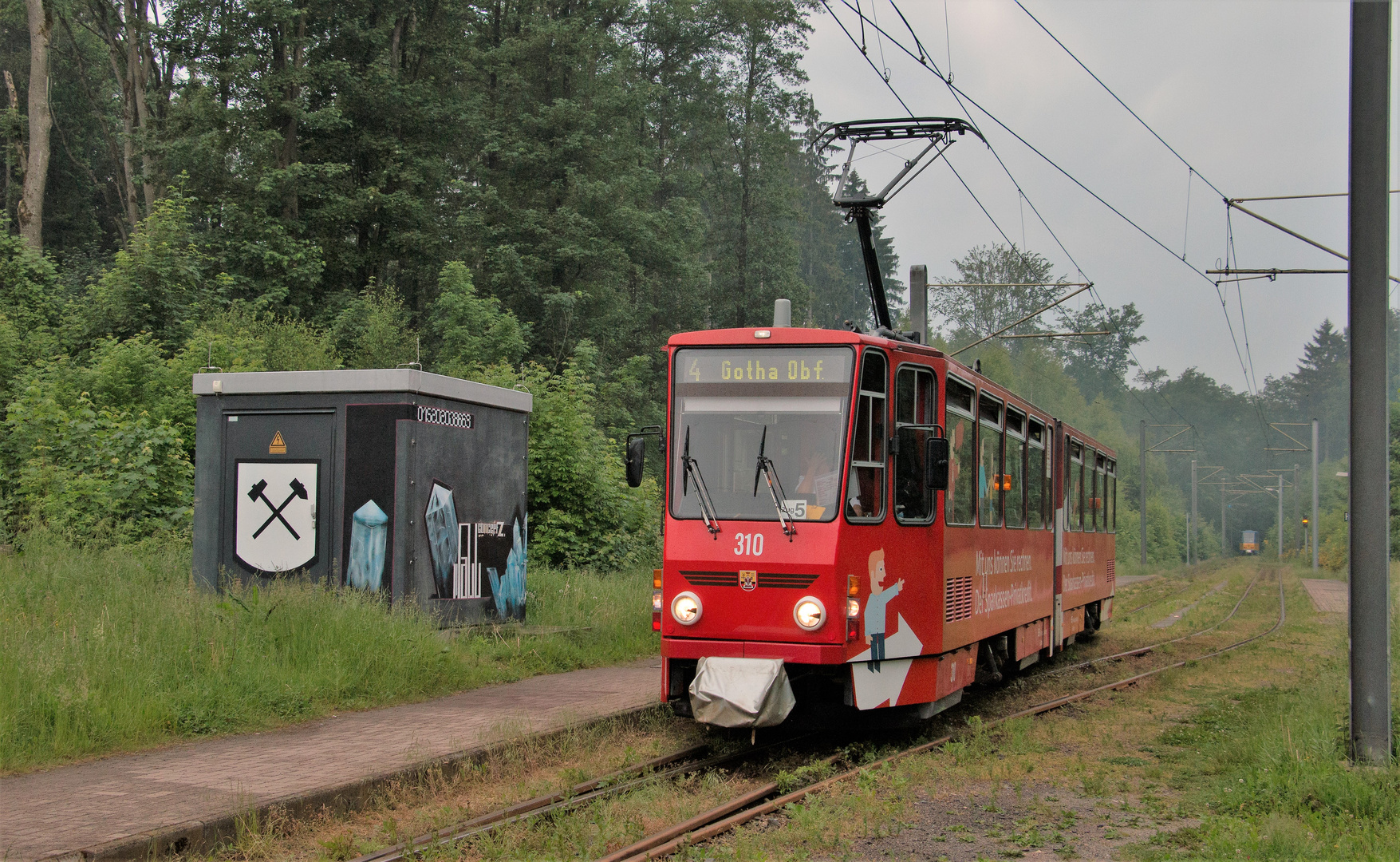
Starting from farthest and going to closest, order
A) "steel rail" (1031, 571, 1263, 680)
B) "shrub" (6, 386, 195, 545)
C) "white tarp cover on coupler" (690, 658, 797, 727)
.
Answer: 1. "steel rail" (1031, 571, 1263, 680)
2. "shrub" (6, 386, 195, 545)
3. "white tarp cover on coupler" (690, 658, 797, 727)

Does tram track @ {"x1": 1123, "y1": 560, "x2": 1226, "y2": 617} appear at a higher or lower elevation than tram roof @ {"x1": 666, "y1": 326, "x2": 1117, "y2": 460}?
lower

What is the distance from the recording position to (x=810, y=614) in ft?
27.9

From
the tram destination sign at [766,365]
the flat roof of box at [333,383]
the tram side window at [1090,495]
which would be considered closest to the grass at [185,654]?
the flat roof of box at [333,383]

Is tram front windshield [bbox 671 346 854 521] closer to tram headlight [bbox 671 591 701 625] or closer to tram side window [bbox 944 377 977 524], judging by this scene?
tram headlight [bbox 671 591 701 625]

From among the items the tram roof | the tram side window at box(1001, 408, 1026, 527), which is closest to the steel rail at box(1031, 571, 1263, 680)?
the tram side window at box(1001, 408, 1026, 527)

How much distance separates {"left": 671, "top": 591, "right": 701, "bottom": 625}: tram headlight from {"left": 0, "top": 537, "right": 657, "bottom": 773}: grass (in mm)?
3016

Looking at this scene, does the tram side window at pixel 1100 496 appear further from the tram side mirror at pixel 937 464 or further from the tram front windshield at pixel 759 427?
the tram front windshield at pixel 759 427

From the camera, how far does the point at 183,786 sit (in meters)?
6.86

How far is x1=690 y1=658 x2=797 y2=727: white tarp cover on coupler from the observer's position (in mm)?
8266

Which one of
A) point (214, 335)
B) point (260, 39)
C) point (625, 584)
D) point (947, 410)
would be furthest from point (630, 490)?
point (260, 39)

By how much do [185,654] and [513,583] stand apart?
4.91 meters

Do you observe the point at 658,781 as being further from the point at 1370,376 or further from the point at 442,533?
the point at 1370,376

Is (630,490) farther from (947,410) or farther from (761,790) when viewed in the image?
(761,790)

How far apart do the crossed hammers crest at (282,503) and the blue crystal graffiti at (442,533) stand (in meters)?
1.30
